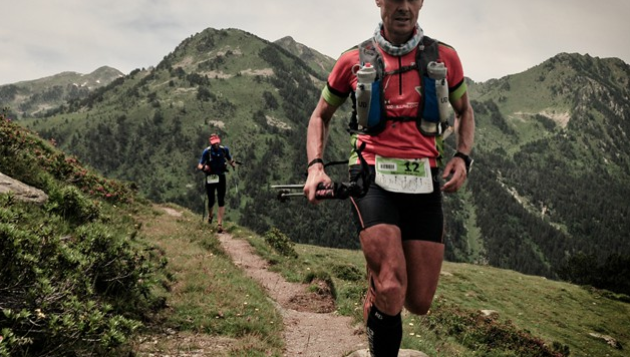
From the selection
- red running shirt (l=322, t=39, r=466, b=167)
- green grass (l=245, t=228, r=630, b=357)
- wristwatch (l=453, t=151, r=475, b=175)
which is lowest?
green grass (l=245, t=228, r=630, b=357)

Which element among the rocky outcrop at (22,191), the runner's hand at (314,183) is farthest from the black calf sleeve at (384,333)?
the rocky outcrop at (22,191)

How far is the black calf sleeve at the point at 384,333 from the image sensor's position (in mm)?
3617

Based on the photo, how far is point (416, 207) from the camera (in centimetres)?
395

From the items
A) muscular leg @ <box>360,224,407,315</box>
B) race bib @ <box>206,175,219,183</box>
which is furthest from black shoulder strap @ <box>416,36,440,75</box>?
race bib @ <box>206,175,219,183</box>

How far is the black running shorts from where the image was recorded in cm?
378

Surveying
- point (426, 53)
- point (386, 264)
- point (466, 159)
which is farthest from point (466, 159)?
point (386, 264)

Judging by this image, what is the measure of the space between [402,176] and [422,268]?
961 mm

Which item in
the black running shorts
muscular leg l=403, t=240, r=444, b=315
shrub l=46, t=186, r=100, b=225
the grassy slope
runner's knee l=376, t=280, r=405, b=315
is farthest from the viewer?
shrub l=46, t=186, r=100, b=225

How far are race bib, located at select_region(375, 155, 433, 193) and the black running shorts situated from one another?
0.07 metres

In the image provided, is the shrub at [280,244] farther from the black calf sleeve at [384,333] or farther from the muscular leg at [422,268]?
the black calf sleeve at [384,333]

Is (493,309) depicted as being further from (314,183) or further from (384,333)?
(314,183)

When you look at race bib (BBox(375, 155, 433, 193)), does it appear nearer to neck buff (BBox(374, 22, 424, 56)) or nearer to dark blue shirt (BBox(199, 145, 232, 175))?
neck buff (BBox(374, 22, 424, 56))

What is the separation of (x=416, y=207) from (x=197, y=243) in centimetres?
978

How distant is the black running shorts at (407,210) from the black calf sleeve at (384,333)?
2.63 ft
